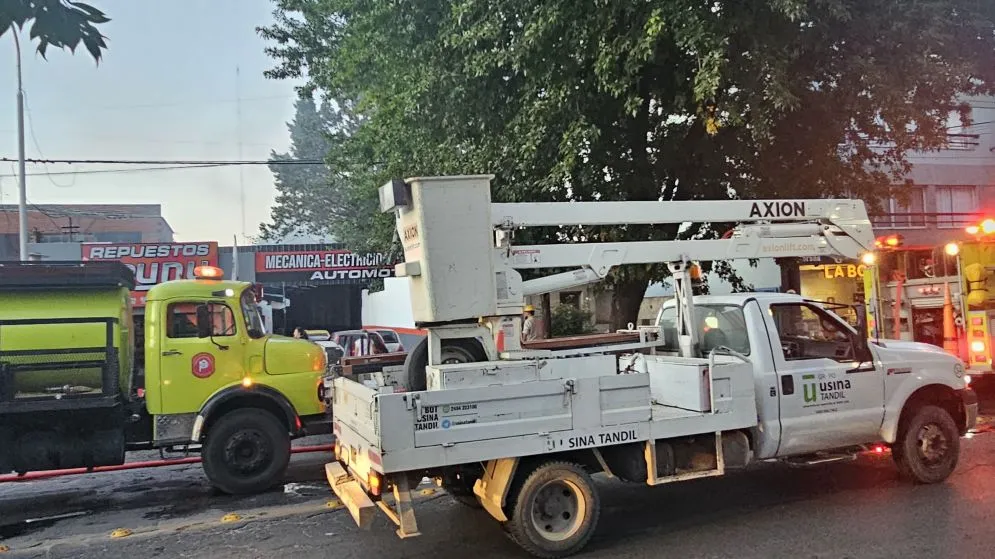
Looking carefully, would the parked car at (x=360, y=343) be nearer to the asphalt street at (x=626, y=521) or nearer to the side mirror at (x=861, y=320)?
the asphalt street at (x=626, y=521)

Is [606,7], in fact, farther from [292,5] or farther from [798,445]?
[292,5]

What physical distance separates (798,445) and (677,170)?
606 centimetres

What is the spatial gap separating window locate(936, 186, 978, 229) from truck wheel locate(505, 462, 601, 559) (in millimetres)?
21604

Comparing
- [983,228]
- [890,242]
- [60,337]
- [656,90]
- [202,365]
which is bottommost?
[202,365]

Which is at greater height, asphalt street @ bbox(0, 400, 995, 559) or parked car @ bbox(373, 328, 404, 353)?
parked car @ bbox(373, 328, 404, 353)

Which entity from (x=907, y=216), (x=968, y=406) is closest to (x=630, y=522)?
(x=968, y=406)

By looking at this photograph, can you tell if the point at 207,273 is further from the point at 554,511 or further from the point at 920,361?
the point at 920,361

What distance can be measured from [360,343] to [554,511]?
38.3ft

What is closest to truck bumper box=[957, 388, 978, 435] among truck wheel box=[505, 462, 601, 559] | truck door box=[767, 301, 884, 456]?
truck door box=[767, 301, 884, 456]

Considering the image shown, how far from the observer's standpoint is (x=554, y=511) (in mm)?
5449

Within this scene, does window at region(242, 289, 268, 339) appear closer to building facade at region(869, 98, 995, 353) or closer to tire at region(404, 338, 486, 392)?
tire at region(404, 338, 486, 392)

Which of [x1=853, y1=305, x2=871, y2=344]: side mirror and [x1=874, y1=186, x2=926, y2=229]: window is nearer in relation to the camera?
[x1=853, y1=305, x2=871, y2=344]: side mirror

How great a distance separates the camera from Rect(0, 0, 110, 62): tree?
3201 millimetres

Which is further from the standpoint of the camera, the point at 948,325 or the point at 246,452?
the point at 948,325
